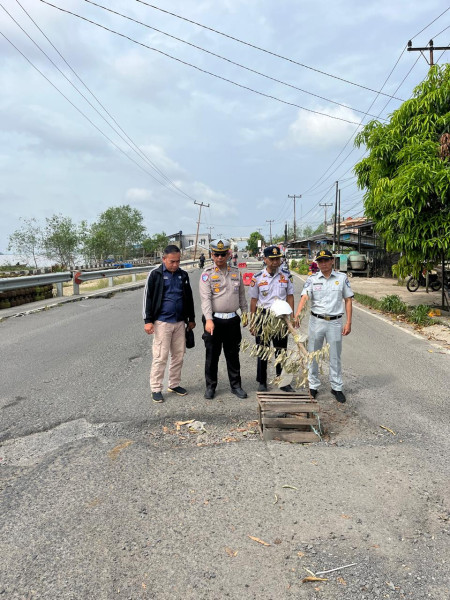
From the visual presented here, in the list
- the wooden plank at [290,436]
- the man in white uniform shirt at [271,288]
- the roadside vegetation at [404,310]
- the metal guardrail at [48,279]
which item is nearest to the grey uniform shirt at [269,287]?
the man in white uniform shirt at [271,288]

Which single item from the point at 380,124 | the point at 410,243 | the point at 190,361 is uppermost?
the point at 380,124

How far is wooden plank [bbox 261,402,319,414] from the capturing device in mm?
4078

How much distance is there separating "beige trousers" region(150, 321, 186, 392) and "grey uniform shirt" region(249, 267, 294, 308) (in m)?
0.98

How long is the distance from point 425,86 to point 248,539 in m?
11.8

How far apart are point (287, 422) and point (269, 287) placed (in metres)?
1.74

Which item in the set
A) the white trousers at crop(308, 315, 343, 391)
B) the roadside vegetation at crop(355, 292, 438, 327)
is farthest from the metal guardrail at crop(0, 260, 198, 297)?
the roadside vegetation at crop(355, 292, 438, 327)

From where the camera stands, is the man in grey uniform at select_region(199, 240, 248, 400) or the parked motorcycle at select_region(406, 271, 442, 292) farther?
the parked motorcycle at select_region(406, 271, 442, 292)

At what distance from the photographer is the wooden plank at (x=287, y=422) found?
3984 mm

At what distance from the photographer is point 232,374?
525 cm

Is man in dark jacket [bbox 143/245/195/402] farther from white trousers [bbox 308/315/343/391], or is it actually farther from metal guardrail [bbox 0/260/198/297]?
metal guardrail [bbox 0/260/198/297]

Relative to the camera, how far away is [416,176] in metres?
9.64

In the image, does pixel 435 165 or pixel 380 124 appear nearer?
pixel 435 165

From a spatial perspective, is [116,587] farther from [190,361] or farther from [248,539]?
[190,361]

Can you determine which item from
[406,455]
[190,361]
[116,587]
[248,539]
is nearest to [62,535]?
[116,587]
